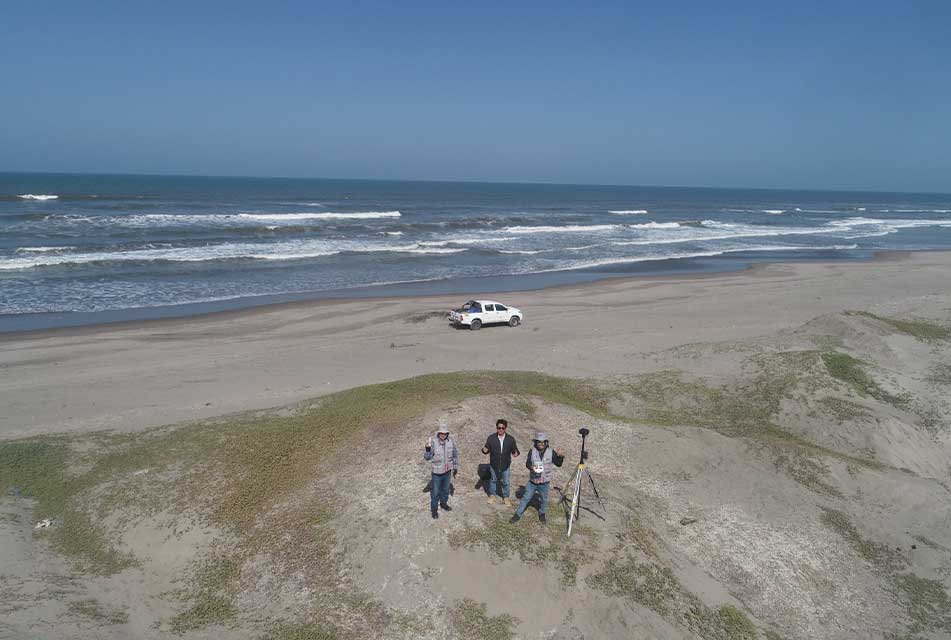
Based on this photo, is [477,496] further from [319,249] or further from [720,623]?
[319,249]

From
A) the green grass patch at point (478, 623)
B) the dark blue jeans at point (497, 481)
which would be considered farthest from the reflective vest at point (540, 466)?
the green grass patch at point (478, 623)

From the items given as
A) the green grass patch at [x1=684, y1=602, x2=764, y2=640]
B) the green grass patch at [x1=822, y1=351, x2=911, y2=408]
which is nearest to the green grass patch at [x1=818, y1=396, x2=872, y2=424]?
the green grass patch at [x1=822, y1=351, x2=911, y2=408]

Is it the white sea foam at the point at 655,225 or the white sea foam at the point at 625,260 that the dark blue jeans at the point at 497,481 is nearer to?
the white sea foam at the point at 625,260

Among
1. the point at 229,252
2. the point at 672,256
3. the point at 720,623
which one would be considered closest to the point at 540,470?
the point at 720,623

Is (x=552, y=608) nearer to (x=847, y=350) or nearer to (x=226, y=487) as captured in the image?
(x=226, y=487)

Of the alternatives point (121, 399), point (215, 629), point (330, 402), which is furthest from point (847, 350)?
point (121, 399)

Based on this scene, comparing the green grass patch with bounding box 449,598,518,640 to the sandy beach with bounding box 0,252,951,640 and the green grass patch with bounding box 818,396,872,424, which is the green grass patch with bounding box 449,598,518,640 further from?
the green grass patch with bounding box 818,396,872,424
